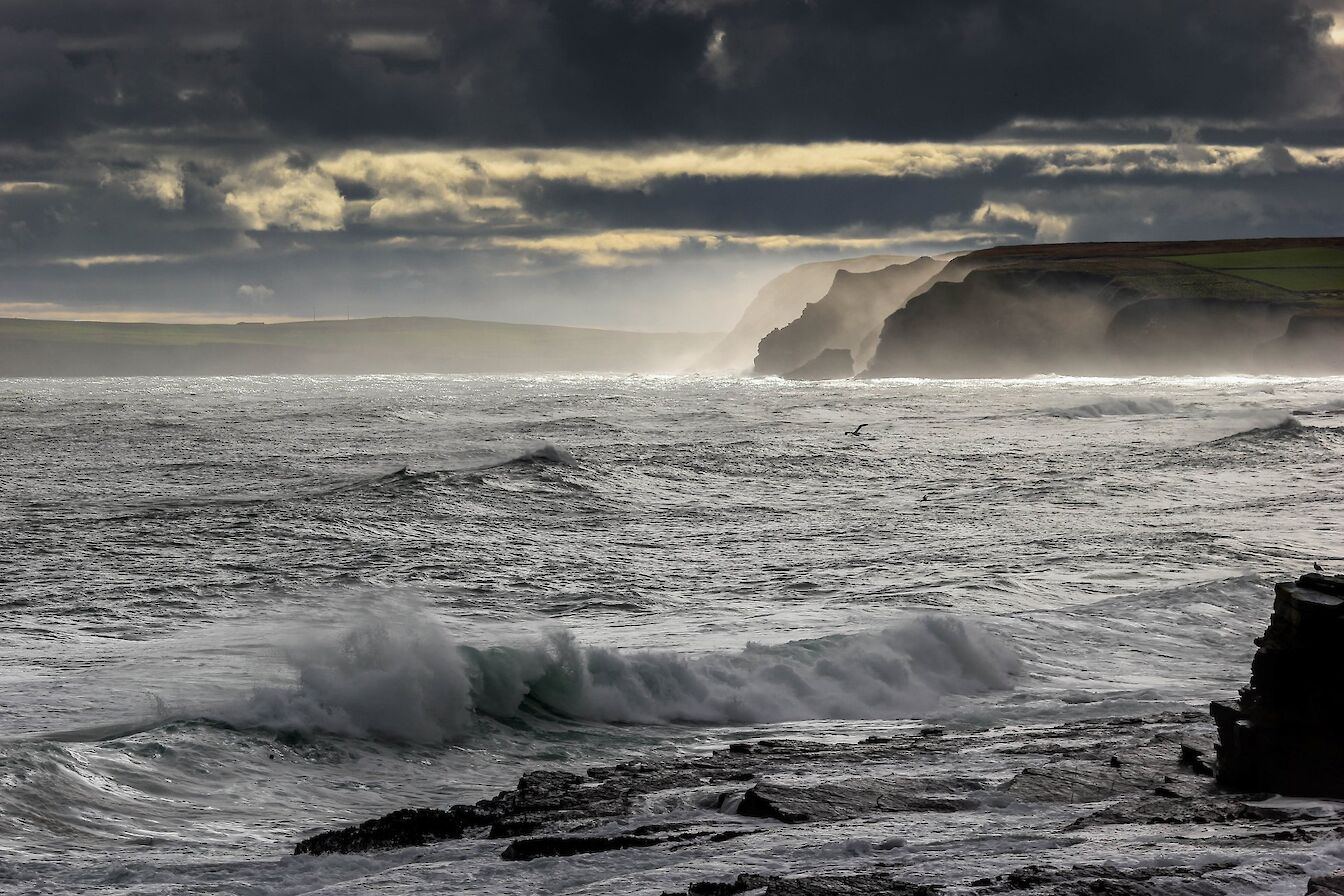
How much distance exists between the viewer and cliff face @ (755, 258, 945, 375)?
153625 mm

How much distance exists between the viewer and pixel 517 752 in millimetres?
12898

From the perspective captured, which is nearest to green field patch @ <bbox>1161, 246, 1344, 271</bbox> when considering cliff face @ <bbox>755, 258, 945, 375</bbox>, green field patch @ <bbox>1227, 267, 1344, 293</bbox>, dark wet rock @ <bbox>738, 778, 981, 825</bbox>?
green field patch @ <bbox>1227, 267, 1344, 293</bbox>

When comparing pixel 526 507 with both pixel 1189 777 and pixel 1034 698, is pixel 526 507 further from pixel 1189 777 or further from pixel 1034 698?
pixel 1189 777

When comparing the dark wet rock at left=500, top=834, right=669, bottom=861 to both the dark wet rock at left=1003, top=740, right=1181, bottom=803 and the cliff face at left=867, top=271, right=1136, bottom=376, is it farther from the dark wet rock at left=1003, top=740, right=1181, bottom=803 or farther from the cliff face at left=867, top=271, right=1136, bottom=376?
the cliff face at left=867, top=271, right=1136, bottom=376

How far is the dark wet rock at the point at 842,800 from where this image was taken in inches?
364

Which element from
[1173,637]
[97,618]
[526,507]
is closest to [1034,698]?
[1173,637]

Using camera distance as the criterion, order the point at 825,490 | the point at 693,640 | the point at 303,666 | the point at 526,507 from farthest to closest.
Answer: the point at 825,490 < the point at 526,507 < the point at 693,640 < the point at 303,666

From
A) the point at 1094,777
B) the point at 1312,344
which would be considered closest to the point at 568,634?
the point at 1094,777

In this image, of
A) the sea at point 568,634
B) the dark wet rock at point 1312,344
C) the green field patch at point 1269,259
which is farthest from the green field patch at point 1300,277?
the sea at point 568,634

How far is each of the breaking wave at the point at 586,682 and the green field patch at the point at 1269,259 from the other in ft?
446

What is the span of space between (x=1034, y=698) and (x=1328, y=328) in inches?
4455

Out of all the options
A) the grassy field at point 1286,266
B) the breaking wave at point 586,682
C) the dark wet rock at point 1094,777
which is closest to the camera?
the dark wet rock at point 1094,777

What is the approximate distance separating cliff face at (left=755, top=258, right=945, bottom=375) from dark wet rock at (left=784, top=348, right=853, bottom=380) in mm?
6191

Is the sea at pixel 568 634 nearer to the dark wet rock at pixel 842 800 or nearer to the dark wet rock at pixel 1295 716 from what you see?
the dark wet rock at pixel 842 800
